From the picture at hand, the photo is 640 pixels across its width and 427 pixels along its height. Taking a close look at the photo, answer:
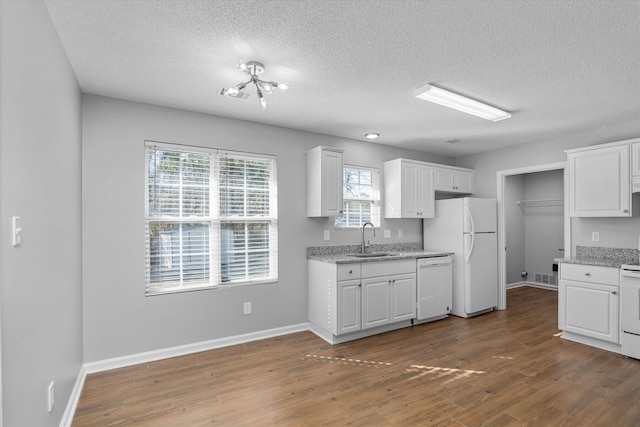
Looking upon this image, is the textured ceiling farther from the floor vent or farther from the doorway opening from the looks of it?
the floor vent

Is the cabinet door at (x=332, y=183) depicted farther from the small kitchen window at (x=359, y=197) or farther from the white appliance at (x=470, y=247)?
the white appliance at (x=470, y=247)

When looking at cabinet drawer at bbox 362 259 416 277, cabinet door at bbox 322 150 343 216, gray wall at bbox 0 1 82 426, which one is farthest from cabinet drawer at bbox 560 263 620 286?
gray wall at bbox 0 1 82 426

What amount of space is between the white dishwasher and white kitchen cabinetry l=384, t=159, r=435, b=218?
0.75m

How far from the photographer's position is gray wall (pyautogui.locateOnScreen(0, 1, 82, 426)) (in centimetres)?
125

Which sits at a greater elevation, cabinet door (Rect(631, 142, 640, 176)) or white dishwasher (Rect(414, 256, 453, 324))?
cabinet door (Rect(631, 142, 640, 176))

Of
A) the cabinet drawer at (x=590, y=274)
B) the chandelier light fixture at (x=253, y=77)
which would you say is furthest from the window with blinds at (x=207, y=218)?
the cabinet drawer at (x=590, y=274)

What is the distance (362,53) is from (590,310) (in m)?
3.57

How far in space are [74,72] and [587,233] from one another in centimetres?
567

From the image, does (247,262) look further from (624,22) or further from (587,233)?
(587,233)

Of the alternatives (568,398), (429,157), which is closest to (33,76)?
(568,398)

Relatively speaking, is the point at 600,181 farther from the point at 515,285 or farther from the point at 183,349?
the point at 183,349

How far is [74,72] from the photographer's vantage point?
2.53 metres

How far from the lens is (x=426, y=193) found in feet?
15.9

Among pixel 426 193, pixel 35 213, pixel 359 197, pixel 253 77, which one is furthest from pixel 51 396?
pixel 426 193
